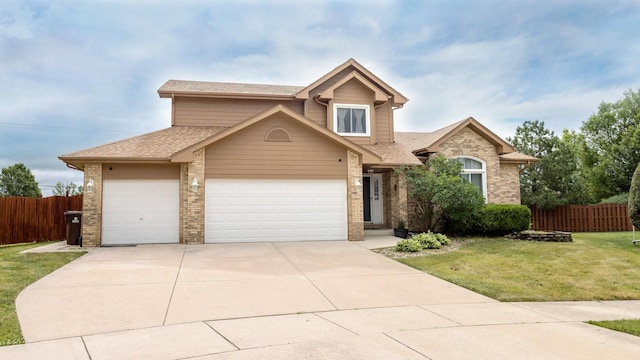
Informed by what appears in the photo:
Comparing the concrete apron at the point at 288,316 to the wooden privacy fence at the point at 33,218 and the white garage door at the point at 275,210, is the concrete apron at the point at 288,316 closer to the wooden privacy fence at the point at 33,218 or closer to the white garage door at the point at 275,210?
the white garage door at the point at 275,210

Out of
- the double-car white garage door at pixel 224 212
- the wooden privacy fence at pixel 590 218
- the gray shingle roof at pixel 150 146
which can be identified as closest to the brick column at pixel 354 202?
the double-car white garage door at pixel 224 212

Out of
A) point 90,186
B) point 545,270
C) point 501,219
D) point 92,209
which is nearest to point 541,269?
point 545,270

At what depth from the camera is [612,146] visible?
30188 millimetres

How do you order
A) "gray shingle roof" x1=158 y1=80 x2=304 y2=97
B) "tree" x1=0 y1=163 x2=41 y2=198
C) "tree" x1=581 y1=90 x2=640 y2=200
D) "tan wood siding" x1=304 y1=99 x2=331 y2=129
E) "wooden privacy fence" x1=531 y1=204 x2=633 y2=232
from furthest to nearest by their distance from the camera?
"tree" x1=0 y1=163 x2=41 y2=198
"tree" x1=581 y1=90 x2=640 y2=200
"wooden privacy fence" x1=531 y1=204 x2=633 y2=232
"tan wood siding" x1=304 y1=99 x2=331 y2=129
"gray shingle roof" x1=158 y1=80 x2=304 y2=97

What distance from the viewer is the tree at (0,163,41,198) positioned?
3859 centimetres

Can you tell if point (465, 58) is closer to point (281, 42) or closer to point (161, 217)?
point (281, 42)

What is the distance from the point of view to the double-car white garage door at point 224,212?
14234 millimetres

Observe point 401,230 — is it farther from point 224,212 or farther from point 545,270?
point 224,212

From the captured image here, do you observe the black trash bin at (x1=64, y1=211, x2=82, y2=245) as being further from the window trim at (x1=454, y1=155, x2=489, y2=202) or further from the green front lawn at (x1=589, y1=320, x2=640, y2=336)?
the window trim at (x1=454, y1=155, x2=489, y2=202)

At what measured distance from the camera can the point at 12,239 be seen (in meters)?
16.7

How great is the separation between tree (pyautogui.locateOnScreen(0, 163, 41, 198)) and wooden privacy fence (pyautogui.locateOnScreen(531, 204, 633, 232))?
43.5 m

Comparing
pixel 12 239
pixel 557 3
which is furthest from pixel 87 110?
pixel 557 3

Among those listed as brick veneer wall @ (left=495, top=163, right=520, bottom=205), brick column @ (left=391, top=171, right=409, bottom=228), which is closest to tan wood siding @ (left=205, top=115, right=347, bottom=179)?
brick column @ (left=391, top=171, right=409, bottom=228)

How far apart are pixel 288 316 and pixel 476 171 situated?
14928 mm
